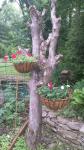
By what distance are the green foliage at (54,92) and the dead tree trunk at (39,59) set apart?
0.31 m

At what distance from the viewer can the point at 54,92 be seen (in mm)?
4426

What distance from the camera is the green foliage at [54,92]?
4.33m

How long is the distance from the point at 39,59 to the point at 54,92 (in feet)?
2.27

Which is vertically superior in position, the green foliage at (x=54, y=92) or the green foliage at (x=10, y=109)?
the green foliage at (x=54, y=92)

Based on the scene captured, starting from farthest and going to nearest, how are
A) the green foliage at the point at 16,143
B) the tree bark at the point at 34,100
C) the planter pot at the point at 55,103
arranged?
the green foliage at the point at 16,143 → the tree bark at the point at 34,100 → the planter pot at the point at 55,103

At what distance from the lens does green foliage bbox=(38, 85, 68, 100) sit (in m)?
4.33

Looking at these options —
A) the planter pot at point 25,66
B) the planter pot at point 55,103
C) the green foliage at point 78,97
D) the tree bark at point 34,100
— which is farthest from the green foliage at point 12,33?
the planter pot at point 55,103

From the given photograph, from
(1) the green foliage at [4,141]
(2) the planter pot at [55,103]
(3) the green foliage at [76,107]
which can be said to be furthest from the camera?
(1) the green foliage at [4,141]

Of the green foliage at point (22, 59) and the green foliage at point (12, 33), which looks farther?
the green foliage at point (12, 33)

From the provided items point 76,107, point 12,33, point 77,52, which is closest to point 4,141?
point 76,107

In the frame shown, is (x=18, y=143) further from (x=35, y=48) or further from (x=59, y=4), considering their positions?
(x=59, y=4)

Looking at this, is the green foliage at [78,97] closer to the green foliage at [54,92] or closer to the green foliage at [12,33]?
the green foliage at [54,92]

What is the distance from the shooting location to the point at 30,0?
604 inches

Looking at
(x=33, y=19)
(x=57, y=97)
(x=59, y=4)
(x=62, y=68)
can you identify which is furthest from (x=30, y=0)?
(x=57, y=97)
